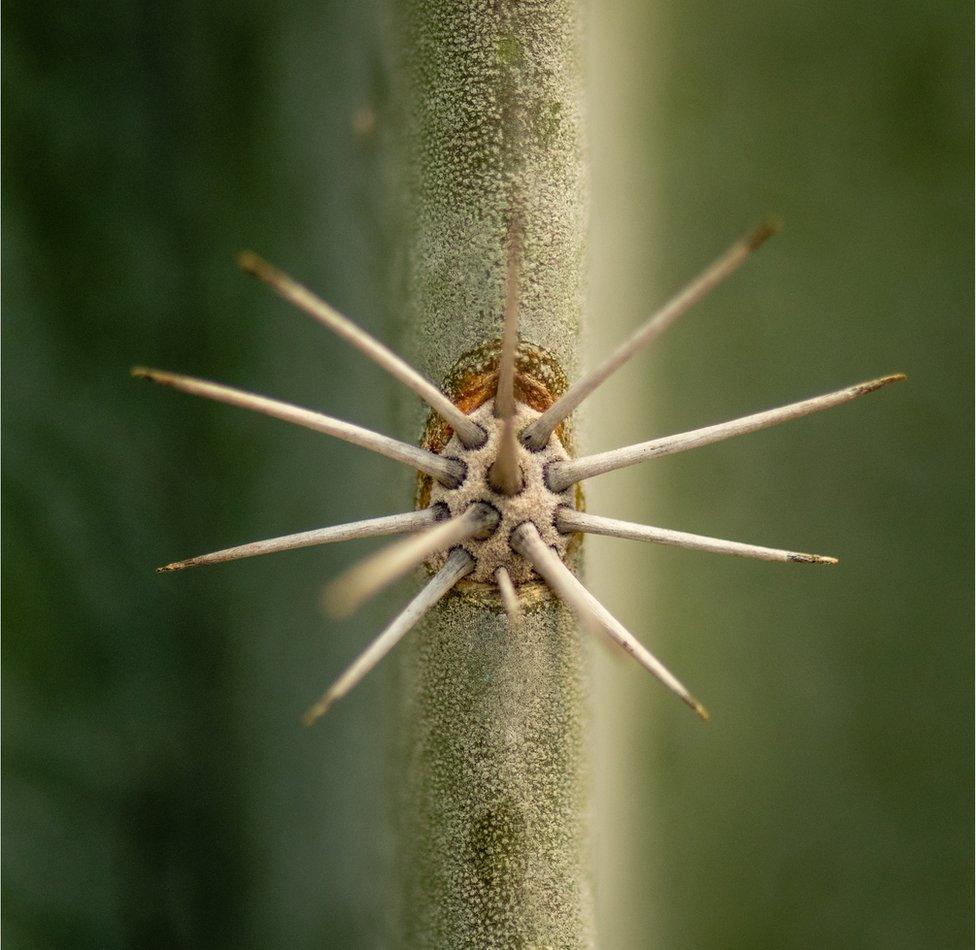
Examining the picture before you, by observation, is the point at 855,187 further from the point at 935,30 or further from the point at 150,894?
the point at 150,894

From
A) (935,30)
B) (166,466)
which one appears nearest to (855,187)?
(935,30)

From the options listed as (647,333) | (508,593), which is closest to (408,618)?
(508,593)

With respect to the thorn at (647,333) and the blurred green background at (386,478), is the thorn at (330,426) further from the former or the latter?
the blurred green background at (386,478)

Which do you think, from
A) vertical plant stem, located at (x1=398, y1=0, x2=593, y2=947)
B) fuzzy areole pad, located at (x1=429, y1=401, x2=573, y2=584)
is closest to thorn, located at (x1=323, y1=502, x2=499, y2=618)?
fuzzy areole pad, located at (x1=429, y1=401, x2=573, y2=584)

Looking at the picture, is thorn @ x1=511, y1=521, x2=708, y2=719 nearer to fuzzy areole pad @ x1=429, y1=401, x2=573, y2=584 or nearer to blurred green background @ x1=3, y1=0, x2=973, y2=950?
fuzzy areole pad @ x1=429, y1=401, x2=573, y2=584

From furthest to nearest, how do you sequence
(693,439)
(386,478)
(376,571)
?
(386,478) → (693,439) → (376,571)

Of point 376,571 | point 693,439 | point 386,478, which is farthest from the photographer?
point 386,478

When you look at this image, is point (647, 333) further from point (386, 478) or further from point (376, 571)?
point (386, 478)

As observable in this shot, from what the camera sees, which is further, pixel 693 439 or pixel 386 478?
pixel 386 478

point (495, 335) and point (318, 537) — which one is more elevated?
point (495, 335)
